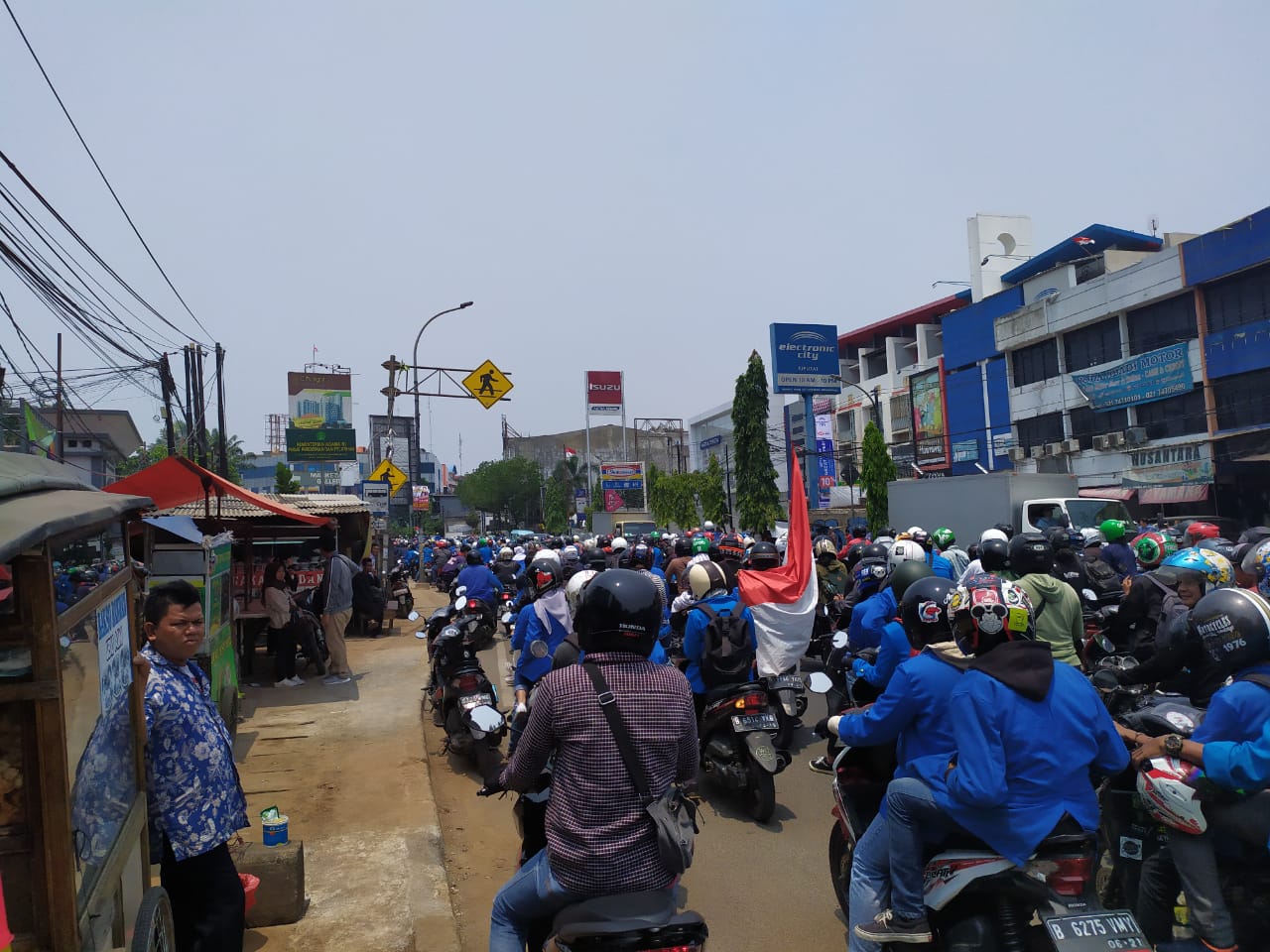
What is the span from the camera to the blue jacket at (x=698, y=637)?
6.23 m

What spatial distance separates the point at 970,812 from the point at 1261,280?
31903 mm

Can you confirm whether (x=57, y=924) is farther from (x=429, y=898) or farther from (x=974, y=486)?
(x=974, y=486)

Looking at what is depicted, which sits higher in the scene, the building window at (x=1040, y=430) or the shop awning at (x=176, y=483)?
the building window at (x=1040, y=430)

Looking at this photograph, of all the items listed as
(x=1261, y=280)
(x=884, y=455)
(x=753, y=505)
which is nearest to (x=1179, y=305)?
(x=1261, y=280)

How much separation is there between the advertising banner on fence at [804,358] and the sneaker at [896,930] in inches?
1258

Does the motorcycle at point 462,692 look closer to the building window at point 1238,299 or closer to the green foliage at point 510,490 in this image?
the building window at point 1238,299

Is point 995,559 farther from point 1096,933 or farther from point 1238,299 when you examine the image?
point 1238,299

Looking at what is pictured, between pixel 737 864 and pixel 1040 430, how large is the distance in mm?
37440

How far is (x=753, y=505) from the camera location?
31.7 meters

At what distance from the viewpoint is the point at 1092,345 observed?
3506 centimetres

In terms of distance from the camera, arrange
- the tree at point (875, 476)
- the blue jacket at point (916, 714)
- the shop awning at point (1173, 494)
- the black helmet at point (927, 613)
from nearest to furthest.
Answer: the blue jacket at point (916, 714) → the black helmet at point (927, 613) → the shop awning at point (1173, 494) → the tree at point (875, 476)

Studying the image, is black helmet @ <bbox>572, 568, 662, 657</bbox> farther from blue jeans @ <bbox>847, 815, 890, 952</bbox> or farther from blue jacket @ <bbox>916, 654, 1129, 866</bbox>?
blue jeans @ <bbox>847, 815, 890, 952</bbox>

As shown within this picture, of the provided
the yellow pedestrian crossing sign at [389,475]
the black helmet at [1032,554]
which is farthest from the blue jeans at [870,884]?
the yellow pedestrian crossing sign at [389,475]

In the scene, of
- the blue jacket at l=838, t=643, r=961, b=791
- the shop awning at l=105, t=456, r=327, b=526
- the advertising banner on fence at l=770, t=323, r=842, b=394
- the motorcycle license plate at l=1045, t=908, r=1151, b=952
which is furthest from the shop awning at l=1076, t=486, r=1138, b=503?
the motorcycle license plate at l=1045, t=908, r=1151, b=952
